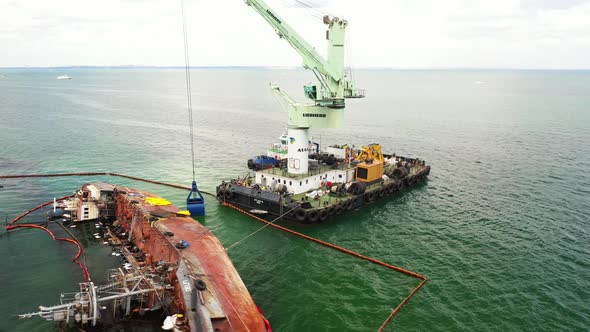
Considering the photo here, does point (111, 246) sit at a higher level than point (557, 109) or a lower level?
lower

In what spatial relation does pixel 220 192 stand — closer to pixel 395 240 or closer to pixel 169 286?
pixel 395 240

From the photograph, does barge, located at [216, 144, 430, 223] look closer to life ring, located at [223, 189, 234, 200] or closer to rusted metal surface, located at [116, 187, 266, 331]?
life ring, located at [223, 189, 234, 200]

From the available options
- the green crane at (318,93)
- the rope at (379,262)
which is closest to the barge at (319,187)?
the rope at (379,262)

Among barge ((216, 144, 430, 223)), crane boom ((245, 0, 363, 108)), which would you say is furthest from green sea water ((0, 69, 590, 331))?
crane boom ((245, 0, 363, 108))

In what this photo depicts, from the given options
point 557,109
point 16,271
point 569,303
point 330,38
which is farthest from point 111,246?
point 557,109

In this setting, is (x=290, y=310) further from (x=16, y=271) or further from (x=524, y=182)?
(x=524, y=182)

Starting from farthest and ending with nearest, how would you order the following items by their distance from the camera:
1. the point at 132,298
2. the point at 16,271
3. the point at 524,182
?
the point at 524,182
the point at 16,271
the point at 132,298

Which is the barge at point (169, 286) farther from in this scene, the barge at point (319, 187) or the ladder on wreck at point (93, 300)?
the barge at point (319, 187)
